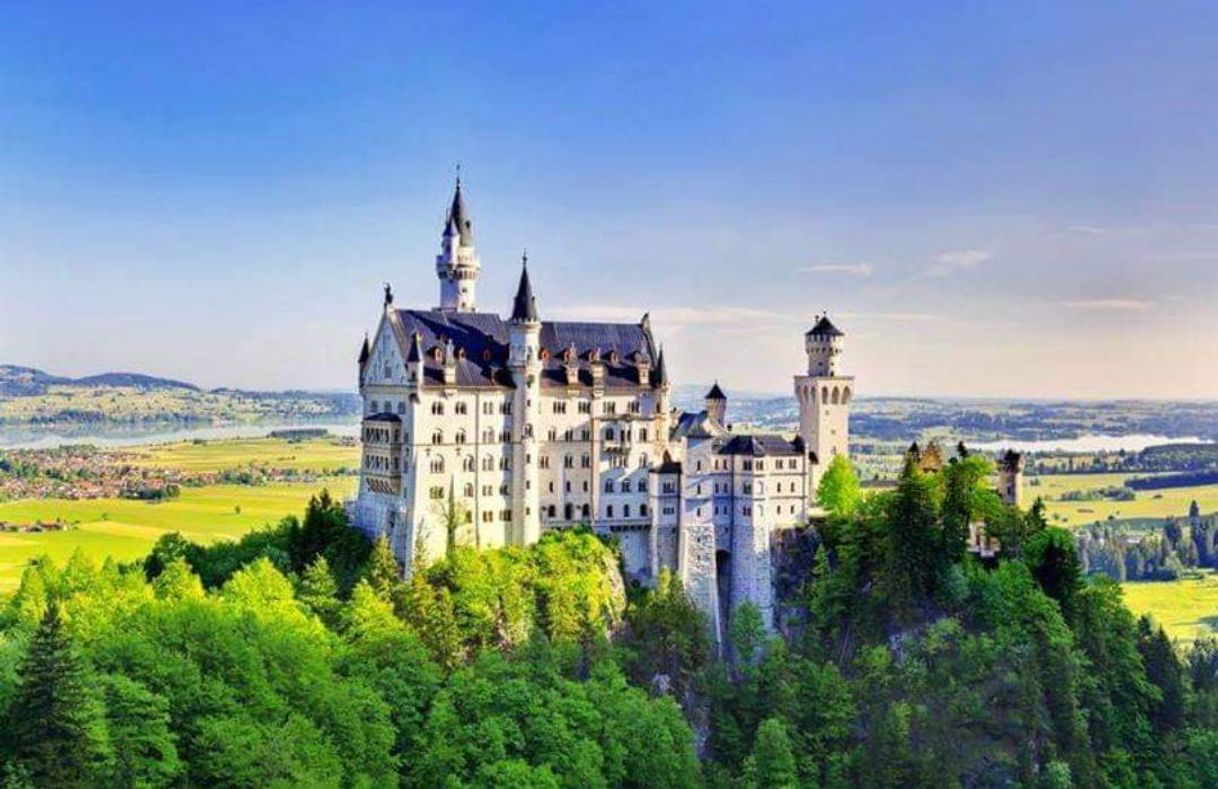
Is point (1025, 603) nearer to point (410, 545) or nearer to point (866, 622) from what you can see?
point (866, 622)

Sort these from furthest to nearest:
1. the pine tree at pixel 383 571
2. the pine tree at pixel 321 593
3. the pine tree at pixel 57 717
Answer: the pine tree at pixel 383 571, the pine tree at pixel 321 593, the pine tree at pixel 57 717

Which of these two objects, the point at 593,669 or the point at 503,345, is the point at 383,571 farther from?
the point at 503,345

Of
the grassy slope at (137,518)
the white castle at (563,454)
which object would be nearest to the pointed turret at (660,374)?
the white castle at (563,454)

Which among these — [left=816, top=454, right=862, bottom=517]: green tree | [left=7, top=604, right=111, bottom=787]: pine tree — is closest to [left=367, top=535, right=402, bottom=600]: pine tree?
[left=7, top=604, right=111, bottom=787]: pine tree

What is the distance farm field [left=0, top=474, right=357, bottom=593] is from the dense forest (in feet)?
94.4

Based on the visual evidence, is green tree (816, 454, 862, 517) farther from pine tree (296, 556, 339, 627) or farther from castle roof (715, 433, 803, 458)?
pine tree (296, 556, 339, 627)

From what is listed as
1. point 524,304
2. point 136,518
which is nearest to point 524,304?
point 524,304

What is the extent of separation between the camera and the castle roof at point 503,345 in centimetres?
8044

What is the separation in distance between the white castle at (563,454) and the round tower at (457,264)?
10.8m

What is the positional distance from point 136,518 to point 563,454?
7104 centimetres

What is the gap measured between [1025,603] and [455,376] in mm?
37735

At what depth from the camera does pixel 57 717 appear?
52562 millimetres

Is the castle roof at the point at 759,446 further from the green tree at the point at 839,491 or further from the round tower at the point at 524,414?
the round tower at the point at 524,414

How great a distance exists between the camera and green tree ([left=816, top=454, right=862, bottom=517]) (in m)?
89.8
